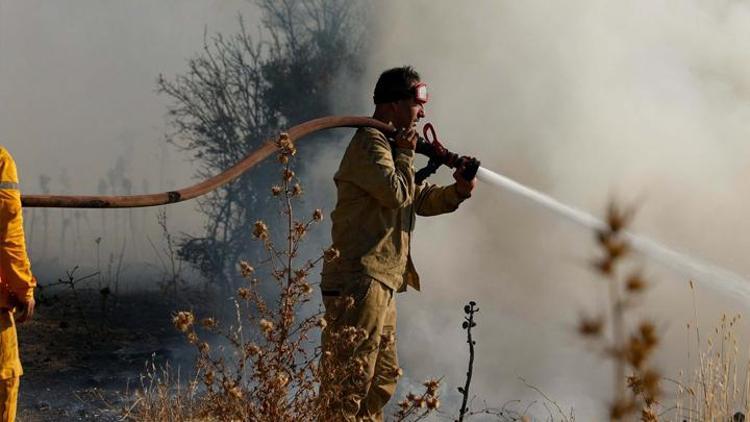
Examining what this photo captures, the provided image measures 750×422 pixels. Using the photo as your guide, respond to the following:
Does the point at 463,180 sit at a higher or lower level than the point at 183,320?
higher

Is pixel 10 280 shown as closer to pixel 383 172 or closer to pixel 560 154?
A: pixel 383 172

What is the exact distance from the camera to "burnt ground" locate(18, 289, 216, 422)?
6.98 m

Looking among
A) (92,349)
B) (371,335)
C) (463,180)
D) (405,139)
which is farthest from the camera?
(92,349)

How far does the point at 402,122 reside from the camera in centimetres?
445

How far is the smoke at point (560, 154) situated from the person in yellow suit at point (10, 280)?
5.04 metres

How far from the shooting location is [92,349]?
873 centimetres

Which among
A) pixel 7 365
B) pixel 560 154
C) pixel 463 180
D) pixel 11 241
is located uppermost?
pixel 560 154

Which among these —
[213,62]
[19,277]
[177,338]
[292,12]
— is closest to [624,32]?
[292,12]

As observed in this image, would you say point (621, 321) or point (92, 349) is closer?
point (621, 321)

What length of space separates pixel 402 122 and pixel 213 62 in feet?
18.6

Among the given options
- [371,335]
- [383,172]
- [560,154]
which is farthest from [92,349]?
[383,172]

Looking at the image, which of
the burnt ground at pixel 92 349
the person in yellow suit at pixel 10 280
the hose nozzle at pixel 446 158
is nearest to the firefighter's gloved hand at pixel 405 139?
the hose nozzle at pixel 446 158

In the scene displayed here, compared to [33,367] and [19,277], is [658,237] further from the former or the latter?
[19,277]

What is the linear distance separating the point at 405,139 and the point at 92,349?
527cm
